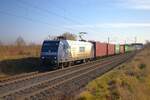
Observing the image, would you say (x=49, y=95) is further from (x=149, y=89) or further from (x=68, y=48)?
(x=68, y=48)

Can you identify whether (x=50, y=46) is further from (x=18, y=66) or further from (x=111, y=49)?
(x=111, y=49)

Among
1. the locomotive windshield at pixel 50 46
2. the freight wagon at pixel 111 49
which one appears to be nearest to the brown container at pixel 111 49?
the freight wagon at pixel 111 49

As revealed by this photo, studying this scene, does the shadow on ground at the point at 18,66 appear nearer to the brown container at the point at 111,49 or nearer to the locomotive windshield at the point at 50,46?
the locomotive windshield at the point at 50,46

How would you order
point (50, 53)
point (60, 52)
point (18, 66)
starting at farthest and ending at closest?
point (60, 52), point (50, 53), point (18, 66)

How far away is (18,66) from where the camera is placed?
31328mm

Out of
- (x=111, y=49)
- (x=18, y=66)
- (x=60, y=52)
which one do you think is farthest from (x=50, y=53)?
(x=111, y=49)

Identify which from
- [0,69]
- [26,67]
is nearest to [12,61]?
[26,67]

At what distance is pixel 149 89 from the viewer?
20.8m

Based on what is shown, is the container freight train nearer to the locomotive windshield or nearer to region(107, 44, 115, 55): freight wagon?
the locomotive windshield

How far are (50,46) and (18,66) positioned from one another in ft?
11.4

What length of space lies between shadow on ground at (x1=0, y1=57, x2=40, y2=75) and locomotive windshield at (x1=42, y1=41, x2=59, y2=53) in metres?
2.16

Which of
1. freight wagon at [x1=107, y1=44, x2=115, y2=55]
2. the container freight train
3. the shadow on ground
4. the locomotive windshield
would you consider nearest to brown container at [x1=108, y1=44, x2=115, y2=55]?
freight wagon at [x1=107, y1=44, x2=115, y2=55]

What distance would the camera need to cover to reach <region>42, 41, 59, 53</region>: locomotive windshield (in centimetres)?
3162

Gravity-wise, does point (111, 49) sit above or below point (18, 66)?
above
